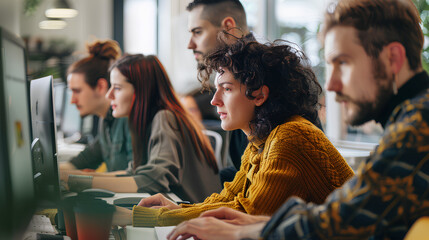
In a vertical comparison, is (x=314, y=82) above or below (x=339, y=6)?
below

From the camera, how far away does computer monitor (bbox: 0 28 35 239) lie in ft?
2.00

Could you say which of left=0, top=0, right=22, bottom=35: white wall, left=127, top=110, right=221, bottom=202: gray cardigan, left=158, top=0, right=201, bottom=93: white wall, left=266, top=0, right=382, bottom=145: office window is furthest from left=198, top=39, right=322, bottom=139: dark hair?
left=158, top=0, right=201, bottom=93: white wall

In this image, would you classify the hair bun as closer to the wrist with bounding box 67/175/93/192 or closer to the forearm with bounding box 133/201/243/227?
the wrist with bounding box 67/175/93/192

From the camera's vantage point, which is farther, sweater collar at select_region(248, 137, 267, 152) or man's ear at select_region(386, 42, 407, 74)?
sweater collar at select_region(248, 137, 267, 152)

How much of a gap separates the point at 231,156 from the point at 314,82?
2.33 feet

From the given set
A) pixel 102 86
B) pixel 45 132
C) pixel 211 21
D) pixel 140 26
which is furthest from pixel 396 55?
pixel 140 26

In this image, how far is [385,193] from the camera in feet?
1.91

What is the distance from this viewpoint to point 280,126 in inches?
38.5

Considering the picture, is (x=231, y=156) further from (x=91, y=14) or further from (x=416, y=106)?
(x=91, y=14)

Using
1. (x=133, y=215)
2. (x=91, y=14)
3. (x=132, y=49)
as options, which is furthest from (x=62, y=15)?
(x=133, y=215)

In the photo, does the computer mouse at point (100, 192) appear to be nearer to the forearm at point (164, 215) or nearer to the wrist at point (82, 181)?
the wrist at point (82, 181)

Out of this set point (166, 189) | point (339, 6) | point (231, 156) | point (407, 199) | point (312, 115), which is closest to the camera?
point (407, 199)

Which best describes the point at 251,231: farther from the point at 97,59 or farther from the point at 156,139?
the point at 97,59

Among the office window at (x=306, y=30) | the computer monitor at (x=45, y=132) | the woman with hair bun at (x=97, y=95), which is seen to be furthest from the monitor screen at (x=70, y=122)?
the computer monitor at (x=45, y=132)
